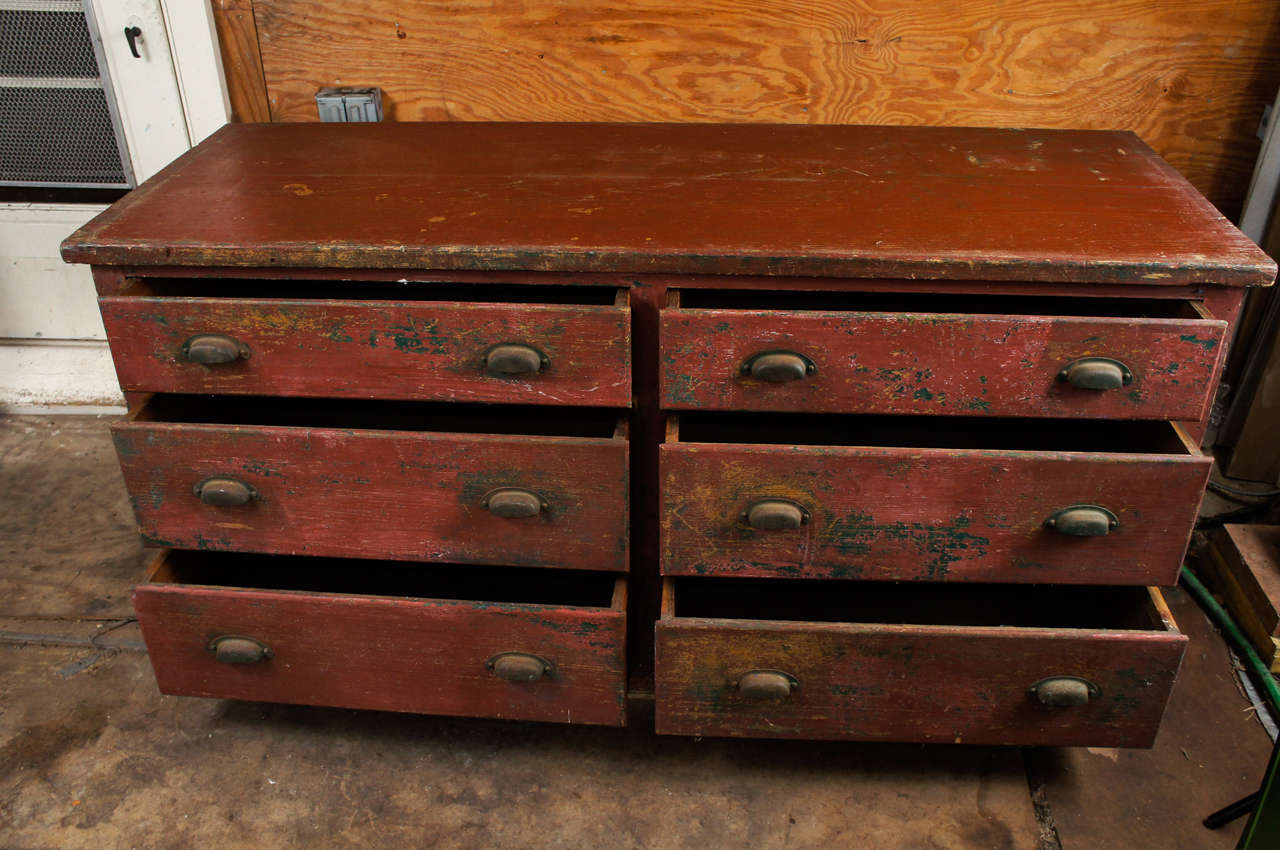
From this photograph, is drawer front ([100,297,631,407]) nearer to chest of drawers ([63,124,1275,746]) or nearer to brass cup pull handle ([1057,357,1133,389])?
chest of drawers ([63,124,1275,746])

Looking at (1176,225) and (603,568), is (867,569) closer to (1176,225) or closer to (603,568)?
(603,568)

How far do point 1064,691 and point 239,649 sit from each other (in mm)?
1123

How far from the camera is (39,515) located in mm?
2029

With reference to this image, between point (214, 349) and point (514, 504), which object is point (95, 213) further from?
point (514, 504)

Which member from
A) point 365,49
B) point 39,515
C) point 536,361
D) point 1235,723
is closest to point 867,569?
point 536,361

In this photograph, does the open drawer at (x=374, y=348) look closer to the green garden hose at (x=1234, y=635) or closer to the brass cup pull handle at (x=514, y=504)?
the brass cup pull handle at (x=514, y=504)

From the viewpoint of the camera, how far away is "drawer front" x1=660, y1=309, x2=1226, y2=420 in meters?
1.18

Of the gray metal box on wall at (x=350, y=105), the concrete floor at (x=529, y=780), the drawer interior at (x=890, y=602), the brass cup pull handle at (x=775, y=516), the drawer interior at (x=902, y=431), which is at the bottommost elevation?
the concrete floor at (x=529, y=780)

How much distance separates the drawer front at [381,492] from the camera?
1.29 metres

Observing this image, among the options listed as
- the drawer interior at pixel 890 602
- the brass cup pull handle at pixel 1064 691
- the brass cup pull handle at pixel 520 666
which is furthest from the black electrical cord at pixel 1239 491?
the brass cup pull handle at pixel 520 666

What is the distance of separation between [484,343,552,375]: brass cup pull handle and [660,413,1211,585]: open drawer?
A: 0.62ft

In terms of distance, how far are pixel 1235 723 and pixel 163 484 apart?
166 centimetres

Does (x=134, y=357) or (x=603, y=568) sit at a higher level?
(x=134, y=357)

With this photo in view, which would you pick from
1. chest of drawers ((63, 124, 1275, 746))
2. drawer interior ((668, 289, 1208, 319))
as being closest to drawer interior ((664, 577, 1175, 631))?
chest of drawers ((63, 124, 1275, 746))
